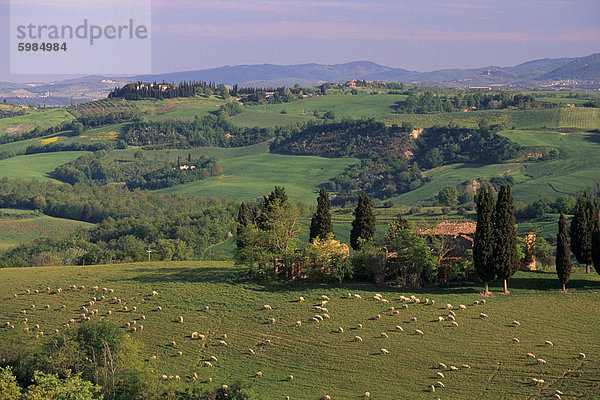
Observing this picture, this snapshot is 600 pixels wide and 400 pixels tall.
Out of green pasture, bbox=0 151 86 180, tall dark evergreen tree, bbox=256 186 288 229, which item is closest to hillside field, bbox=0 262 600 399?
tall dark evergreen tree, bbox=256 186 288 229

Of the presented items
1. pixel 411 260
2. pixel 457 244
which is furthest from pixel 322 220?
pixel 457 244

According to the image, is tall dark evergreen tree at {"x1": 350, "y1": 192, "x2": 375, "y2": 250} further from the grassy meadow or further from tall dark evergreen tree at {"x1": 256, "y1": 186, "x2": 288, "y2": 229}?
the grassy meadow

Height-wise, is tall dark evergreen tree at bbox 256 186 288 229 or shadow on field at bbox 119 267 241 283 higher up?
tall dark evergreen tree at bbox 256 186 288 229

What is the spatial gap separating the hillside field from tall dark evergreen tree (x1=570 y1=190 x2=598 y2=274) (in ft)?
5.56

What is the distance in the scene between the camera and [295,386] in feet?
122

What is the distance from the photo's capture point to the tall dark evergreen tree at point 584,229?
2148 inches

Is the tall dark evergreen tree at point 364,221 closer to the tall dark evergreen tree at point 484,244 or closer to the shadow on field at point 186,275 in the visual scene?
the shadow on field at point 186,275

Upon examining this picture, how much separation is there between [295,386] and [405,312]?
39.6 feet

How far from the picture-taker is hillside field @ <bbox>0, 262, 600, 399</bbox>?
36.5 metres

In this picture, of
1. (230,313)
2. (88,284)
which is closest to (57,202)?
(88,284)

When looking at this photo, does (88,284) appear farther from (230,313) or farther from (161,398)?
(161,398)

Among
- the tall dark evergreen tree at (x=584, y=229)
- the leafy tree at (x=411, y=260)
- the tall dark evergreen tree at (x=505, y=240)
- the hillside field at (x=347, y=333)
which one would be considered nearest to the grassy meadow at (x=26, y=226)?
the hillside field at (x=347, y=333)

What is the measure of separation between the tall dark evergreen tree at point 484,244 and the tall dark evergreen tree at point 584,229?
27.4ft

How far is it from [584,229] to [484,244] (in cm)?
993
